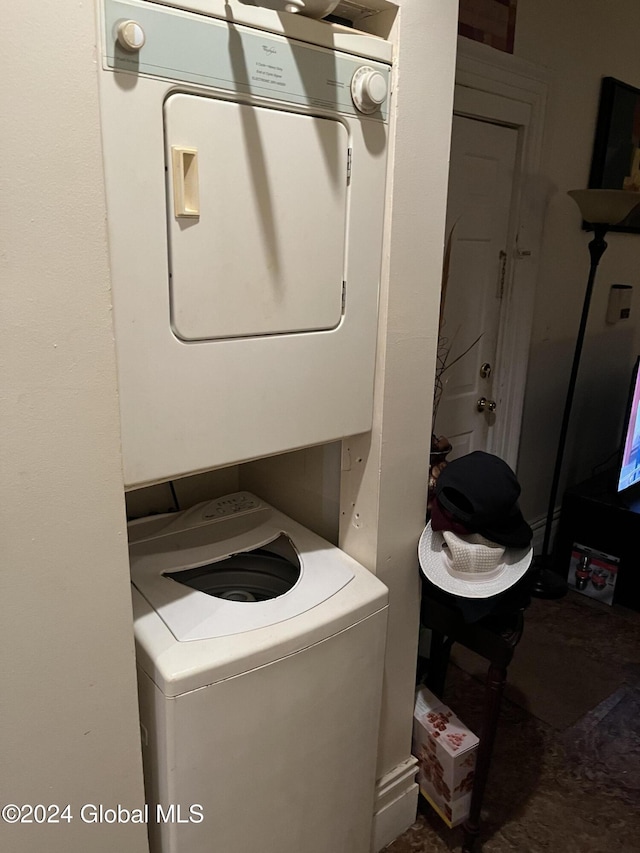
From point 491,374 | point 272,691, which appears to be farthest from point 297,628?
point 491,374

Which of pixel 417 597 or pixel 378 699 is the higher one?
pixel 417 597

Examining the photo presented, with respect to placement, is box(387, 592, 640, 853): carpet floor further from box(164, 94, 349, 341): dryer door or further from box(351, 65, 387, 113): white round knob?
box(351, 65, 387, 113): white round knob

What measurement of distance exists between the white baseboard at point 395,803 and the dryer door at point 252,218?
1.17 metres

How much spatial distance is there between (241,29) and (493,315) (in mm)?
1715

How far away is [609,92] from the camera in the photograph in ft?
8.71

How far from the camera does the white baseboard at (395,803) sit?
5.37ft

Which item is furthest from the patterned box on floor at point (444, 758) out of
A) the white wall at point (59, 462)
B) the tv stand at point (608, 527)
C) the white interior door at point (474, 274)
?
the tv stand at point (608, 527)

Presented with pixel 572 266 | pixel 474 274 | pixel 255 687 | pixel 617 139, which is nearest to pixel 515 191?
pixel 474 274

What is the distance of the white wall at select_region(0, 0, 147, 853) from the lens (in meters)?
0.84

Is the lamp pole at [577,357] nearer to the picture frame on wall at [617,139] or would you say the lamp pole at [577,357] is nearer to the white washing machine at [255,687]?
the picture frame on wall at [617,139]

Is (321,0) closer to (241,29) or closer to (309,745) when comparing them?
(241,29)

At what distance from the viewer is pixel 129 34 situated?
2.92 feet

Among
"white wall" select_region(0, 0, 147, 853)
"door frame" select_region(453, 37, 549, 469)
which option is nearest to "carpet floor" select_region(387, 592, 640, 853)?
"door frame" select_region(453, 37, 549, 469)

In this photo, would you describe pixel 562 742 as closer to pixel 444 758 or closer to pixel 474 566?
pixel 444 758
